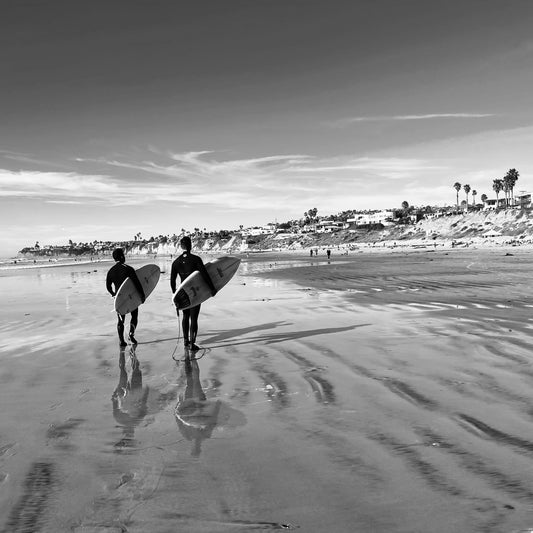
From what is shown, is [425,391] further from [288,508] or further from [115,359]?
[115,359]

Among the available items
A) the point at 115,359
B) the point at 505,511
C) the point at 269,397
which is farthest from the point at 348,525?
the point at 115,359

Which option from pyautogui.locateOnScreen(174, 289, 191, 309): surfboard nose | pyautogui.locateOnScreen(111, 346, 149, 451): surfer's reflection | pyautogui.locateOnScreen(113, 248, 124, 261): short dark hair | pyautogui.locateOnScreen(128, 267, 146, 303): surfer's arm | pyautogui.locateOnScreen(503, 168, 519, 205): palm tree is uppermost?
pyautogui.locateOnScreen(503, 168, 519, 205): palm tree

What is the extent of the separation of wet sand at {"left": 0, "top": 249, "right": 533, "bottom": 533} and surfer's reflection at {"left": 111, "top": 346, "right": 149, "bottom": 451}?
1.1 inches

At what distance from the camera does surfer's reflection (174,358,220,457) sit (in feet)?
14.7

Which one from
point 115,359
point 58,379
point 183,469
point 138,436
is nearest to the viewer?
point 183,469

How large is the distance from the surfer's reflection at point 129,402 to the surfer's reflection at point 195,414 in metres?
0.48

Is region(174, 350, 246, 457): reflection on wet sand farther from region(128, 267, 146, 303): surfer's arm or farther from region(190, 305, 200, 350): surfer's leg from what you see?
region(128, 267, 146, 303): surfer's arm

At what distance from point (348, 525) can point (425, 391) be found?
317cm

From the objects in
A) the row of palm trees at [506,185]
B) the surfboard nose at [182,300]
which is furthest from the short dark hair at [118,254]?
the row of palm trees at [506,185]

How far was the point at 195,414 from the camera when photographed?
5.15 meters

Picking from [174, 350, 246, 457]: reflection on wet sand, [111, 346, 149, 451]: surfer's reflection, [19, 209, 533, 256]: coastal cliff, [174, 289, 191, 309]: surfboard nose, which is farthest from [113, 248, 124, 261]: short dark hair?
[19, 209, 533, 256]: coastal cliff

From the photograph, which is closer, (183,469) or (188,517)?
(188,517)

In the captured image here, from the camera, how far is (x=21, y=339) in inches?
416

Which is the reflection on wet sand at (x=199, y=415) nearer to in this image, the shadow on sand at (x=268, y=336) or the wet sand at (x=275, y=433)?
the wet sand at (x=275, y=433)
